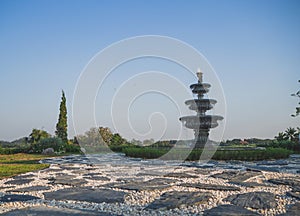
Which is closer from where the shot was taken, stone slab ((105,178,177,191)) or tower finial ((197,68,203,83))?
stone slab ((105,178,177,191))

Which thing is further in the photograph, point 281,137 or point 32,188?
point 281,137

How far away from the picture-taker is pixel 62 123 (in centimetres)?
2419

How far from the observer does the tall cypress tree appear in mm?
23844

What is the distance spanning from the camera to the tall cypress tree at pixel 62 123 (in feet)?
78.2

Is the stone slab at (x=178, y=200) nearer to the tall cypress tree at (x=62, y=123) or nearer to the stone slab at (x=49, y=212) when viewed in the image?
the stone slab at (x=49, y=212)

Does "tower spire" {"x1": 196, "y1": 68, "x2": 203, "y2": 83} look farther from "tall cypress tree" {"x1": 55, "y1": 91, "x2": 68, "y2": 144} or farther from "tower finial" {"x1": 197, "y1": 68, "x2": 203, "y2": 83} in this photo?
"tall cypress tree" {"x1": 55, "y1": 91, "x2": 68, "y2": 144}

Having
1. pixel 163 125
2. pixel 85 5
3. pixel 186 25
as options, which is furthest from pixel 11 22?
pixel 163 125

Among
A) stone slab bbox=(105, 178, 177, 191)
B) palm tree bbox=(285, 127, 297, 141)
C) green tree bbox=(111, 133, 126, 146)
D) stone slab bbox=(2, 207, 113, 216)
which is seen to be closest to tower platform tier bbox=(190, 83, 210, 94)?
palm tree bbox=(285, 127, 297, 141)

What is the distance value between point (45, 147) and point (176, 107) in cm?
845

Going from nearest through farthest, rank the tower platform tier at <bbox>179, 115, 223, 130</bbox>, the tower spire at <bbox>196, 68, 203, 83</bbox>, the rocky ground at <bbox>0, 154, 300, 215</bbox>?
1. the rocky ground at <bbox>0, 154, 300, 215</bbox>
2. the tower platform tier at <bbox>179, 115, 223, 130</bbox>
3. the tower spire at <bbox>196, 68, 203, 83</bbox>

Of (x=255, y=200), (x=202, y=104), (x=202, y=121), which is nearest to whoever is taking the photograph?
(x=255, y=200)

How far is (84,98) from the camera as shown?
34.6ft

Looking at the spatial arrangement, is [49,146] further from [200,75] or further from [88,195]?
[88,195]

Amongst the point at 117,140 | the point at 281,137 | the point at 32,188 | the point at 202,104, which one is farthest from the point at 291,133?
the point at 32,188
